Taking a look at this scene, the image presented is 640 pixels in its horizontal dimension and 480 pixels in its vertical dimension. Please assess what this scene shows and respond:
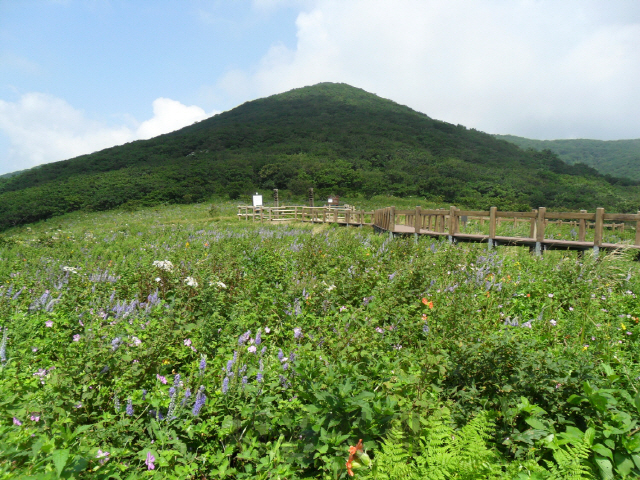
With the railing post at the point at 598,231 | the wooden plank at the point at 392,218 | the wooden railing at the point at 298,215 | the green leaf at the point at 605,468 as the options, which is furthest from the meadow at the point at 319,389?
the wooden railing at the point at 298,215

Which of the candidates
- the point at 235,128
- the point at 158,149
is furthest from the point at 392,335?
the point at 235,128

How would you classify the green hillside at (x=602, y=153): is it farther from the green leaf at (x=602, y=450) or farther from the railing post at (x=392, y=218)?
the green leaf at (x=602, y=450)

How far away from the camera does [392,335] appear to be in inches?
138

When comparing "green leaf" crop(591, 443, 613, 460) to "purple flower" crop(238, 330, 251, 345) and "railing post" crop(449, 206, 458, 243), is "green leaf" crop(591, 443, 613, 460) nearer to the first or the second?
"purple flower" crop(238, 330, 251, 345)

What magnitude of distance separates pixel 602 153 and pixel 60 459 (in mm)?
Result: 154533

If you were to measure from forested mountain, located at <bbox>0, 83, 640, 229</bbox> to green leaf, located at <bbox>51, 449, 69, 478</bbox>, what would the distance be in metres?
38.7

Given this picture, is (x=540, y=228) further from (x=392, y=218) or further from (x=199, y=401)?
(x=199, y=401)

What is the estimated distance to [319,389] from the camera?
2.20 m

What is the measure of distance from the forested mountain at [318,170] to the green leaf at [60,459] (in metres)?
38.7

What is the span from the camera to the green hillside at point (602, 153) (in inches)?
3682

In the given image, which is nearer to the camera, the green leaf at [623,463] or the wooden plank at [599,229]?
the green leaf at [623,463]

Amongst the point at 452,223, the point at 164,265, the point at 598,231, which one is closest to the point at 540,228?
the point at 598,231

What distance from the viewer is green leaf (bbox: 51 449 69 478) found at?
1475mm

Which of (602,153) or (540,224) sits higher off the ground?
(602,153)
